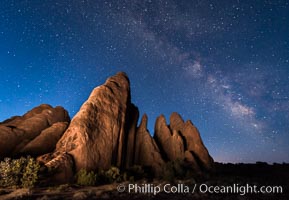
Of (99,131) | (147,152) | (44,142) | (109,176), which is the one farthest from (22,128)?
(147,152)

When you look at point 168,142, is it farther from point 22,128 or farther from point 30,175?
point 30,175

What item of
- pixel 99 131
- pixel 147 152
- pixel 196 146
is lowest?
pixel 147 152

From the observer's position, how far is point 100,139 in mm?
22859

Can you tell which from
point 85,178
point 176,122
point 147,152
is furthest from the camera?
point 176,122

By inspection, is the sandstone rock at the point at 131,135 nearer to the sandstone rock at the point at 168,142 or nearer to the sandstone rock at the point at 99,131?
the sandstone rock at the point at 99,131

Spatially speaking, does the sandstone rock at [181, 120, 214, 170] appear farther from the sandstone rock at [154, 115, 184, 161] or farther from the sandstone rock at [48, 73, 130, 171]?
the sandstone rock at [48, 73, 130, 171]

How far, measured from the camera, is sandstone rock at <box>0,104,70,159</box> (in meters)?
22.3

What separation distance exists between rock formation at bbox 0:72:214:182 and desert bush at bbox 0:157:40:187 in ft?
4.79

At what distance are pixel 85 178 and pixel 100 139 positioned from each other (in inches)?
194

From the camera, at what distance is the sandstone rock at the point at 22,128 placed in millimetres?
22312

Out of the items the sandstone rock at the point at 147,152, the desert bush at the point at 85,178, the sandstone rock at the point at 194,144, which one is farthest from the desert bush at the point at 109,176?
the sandstone rock at the point at 194,144

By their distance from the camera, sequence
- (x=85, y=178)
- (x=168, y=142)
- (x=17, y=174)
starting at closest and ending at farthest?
(x=17, y=174) → (x=85, y=178) → (x=168, y=142)

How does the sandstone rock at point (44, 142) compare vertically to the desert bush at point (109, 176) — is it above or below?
above

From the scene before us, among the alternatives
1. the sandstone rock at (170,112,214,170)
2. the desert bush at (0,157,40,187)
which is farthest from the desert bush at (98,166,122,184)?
the sandstone rock at (170,112,214,170)
